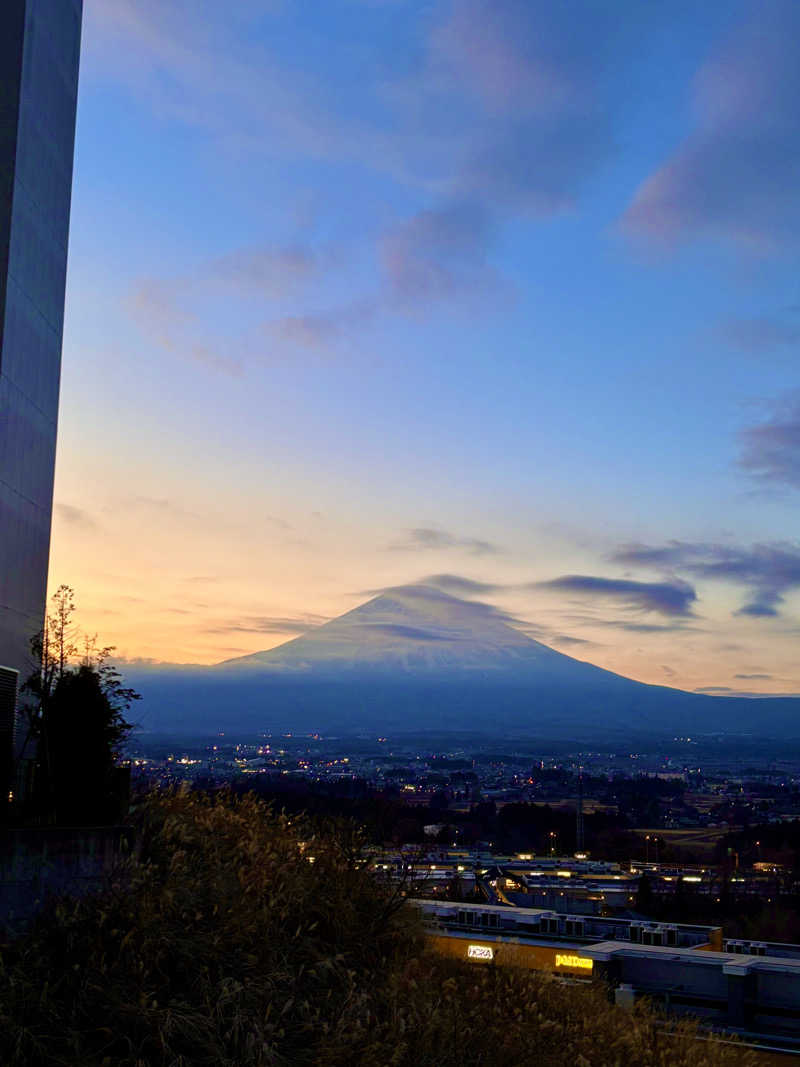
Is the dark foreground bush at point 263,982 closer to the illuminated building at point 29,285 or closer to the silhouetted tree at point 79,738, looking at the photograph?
the silhouetted tree at point 79,738

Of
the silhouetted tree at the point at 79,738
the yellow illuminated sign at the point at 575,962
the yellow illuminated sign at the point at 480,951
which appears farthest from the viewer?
the yellow illuminated sign at the point at 575,962

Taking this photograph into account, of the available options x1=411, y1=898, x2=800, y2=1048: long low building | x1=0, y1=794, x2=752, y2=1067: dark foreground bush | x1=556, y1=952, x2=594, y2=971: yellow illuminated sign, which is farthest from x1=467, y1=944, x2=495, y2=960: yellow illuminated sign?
x1=0, y1=794, x2=752, y2=1067: dark foreground bush

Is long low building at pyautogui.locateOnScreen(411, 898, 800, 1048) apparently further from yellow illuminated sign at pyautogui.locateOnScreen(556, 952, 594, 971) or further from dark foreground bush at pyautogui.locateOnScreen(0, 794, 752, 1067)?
dark foreground bush at pyautogui.locateOnScreen(0, 794, 752, 1067)

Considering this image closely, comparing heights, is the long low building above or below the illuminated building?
below

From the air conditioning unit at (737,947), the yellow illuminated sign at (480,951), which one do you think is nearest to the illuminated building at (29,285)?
the yellow illuminated sign at (480,951)

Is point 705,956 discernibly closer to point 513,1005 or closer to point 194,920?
point 513,1005
